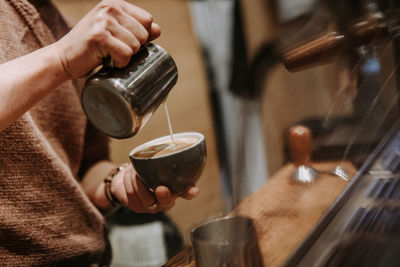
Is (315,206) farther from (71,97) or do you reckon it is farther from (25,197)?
(71,97)

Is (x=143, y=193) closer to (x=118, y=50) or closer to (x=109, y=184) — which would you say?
(x=109, y=184)

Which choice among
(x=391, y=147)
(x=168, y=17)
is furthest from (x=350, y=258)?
(x=168, y=17)

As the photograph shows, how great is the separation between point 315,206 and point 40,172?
2.71 feet

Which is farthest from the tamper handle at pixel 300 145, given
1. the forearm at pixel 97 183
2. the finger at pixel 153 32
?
the forearm at pixel 97 183

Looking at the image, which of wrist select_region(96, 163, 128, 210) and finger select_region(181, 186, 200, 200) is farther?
wrist select_region(96, 163, 128, 210)

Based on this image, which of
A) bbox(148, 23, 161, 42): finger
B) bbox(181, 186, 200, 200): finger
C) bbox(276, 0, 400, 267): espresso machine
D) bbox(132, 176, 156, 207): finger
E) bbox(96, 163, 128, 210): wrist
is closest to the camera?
bbox(276, 0, 400, 267): espresso machine

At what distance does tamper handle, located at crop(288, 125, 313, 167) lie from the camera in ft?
2.53

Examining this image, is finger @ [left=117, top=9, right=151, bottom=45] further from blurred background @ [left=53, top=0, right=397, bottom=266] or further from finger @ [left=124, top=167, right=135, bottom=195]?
finger @ [left=124, top=167, right=135, bottom=195]

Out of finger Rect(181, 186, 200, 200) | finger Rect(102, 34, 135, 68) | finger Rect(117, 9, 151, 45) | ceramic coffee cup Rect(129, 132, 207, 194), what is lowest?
finger Rect(181, 186, 200, 200)

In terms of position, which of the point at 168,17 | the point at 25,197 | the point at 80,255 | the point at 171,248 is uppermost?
the point at 168,17

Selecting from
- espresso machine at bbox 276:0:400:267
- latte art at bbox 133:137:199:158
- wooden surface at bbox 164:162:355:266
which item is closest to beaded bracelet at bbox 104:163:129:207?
latte art at bbox 133:137:199:158

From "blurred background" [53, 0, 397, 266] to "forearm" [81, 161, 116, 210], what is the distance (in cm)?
14

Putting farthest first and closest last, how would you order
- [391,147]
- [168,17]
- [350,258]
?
[168,17], [391,147], [350,258]

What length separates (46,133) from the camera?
123 centimetres
